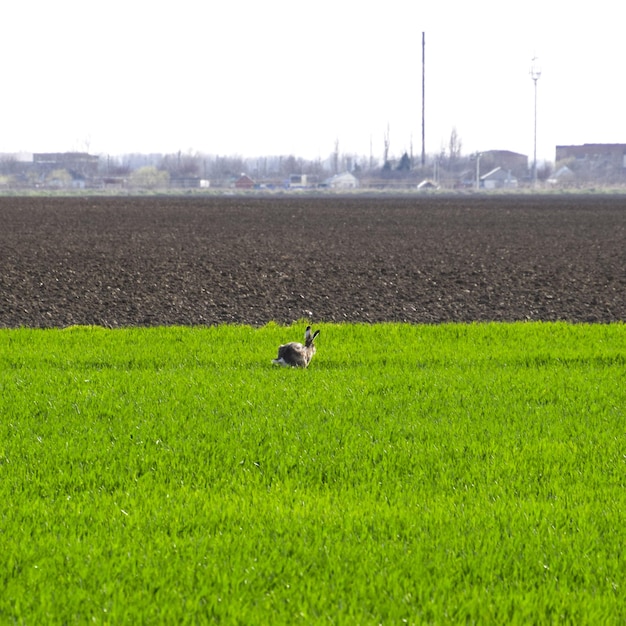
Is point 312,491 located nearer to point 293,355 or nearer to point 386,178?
point 293,355

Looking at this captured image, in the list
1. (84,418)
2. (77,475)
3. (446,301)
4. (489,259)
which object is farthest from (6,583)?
(489,259)

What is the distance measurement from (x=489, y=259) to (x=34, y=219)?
27677 millimetres

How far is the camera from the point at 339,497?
672 centimetres

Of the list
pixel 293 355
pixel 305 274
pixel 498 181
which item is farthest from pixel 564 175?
pixel 293 355

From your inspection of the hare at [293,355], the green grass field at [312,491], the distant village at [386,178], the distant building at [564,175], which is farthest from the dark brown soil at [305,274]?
the distant building at [564,175]

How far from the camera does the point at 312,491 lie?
687 centimetres

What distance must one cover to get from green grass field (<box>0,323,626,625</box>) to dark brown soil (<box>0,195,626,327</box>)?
6119 mm

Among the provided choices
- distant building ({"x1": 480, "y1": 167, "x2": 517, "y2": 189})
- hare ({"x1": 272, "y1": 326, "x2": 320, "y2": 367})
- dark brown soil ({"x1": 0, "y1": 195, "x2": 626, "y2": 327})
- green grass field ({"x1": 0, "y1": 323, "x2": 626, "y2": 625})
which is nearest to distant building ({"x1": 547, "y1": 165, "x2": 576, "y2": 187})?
distant building ({"x1": 480, "y1": 167, "x2": 517, "y2": 189})

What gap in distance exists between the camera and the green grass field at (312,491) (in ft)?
16.9

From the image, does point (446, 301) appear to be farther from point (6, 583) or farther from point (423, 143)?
point (423, 143)

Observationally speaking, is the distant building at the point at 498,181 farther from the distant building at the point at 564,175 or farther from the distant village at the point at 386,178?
the distant building at the point at 564,175

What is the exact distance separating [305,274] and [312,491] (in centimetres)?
1683

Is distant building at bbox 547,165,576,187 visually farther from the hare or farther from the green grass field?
the green grass field

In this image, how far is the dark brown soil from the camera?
59.6 feet
